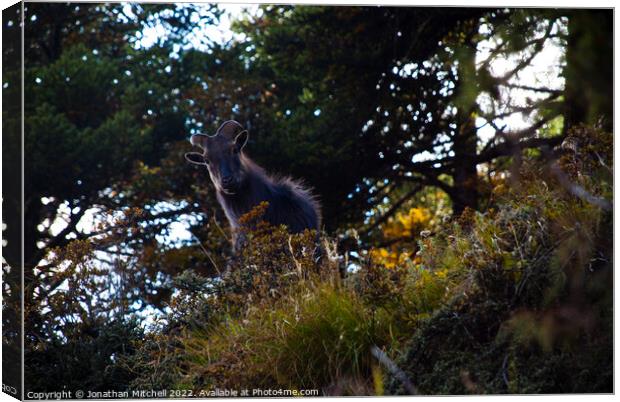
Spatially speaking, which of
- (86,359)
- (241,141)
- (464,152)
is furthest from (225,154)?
(86,359)

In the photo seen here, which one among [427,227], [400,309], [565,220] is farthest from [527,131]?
[427,227]

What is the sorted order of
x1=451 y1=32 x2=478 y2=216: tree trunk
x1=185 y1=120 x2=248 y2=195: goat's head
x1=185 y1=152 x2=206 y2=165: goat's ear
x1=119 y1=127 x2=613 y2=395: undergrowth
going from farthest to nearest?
x1=185 y1=152 x2=206 y2=165: goat's ear
x1=185 y1=120 x2=248 y2=195: goat's head
x1=451 y1=32 x2=478 y2=216: tree trunk
x1=119 y1=127 x2=613 y2=395: undergrowth

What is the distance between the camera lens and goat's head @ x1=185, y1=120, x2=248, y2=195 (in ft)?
32.3

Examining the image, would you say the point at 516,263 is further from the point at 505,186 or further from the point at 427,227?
the point at 427,227

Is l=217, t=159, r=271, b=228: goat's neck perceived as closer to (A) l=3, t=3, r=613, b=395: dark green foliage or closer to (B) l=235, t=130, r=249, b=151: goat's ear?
(B) l=235, t=130, r=249, b=151: goat's ear

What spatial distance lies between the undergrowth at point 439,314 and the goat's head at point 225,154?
2.11m

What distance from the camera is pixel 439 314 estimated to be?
6.94 meters

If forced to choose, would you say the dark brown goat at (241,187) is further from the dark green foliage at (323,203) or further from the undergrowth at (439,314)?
the undergrowth at (439,314)

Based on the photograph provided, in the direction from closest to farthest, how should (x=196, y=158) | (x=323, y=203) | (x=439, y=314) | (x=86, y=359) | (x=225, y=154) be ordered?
(x=439, y=314)
(x=86, y=359)
(x=225, y=154)
(x=196, y=158)
(x=323, y=203)

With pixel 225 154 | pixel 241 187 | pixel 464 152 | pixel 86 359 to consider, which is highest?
pixel 225 154

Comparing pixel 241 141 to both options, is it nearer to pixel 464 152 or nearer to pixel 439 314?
pixel 464 152

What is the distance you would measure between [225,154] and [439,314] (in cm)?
360

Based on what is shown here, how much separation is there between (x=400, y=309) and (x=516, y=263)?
36.3 inches

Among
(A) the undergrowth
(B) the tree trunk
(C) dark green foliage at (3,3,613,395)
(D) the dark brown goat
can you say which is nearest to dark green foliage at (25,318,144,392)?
(C) dark green foliage at (3,3,613,395)
